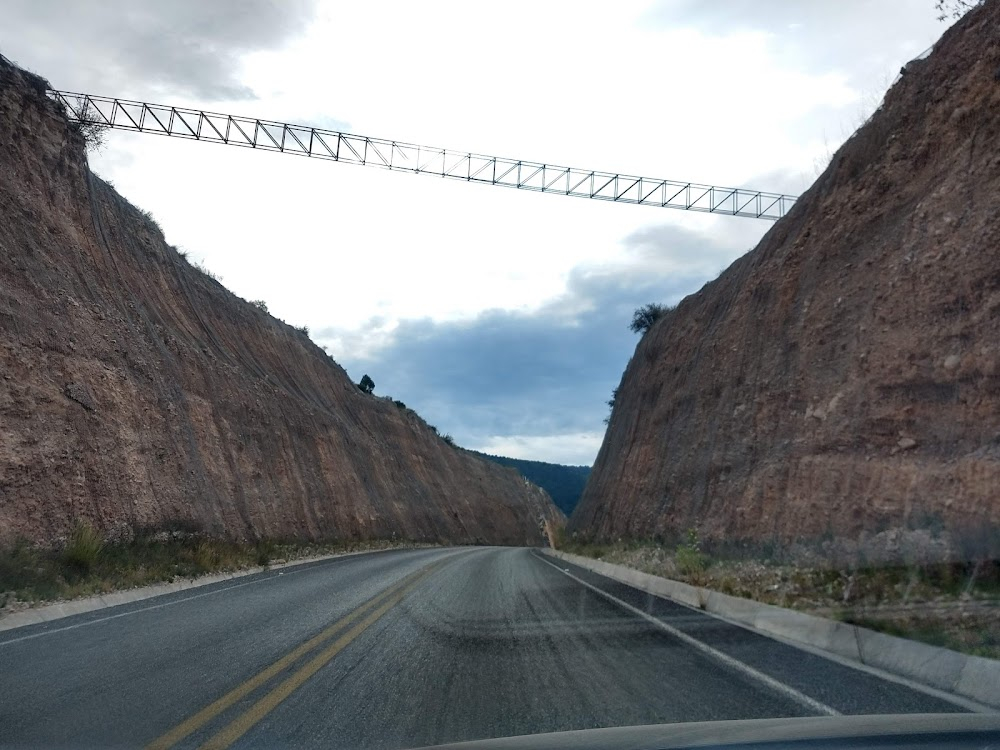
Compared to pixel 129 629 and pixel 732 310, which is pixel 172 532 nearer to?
pixel 129 629

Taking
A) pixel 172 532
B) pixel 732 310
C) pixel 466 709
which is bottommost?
pixel 466 709

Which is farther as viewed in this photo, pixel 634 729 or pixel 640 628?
pixel 640 628

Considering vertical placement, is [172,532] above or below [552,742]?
above

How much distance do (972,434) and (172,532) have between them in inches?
773

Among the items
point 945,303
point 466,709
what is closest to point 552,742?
point 466,709

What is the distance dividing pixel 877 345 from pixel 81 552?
54.0 ft

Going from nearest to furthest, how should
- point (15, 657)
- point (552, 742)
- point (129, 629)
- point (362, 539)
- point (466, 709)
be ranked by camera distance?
point (552, 742)
point (466, 709)
point (15, 657)
point (129, 629)
point (362, 539)

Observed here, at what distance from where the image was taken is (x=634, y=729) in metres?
4.63

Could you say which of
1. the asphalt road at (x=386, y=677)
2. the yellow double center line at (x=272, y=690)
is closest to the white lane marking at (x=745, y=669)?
the asphalt road at (x=386, y=677)

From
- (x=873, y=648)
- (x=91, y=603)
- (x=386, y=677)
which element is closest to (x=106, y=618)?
(x=91, y=603)

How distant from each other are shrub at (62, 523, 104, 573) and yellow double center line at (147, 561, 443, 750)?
21.7ft

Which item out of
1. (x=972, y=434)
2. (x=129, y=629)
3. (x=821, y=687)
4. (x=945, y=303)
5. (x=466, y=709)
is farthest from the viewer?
(x=945, y=303)

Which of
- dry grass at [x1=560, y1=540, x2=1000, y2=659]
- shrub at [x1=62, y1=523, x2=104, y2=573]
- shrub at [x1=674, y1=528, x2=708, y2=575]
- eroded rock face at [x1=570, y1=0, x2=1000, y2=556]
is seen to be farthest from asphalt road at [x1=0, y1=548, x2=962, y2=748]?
eroded rock face at [x1=570, y1=0, x2=1000, y2=556]

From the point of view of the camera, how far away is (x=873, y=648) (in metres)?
8.00
